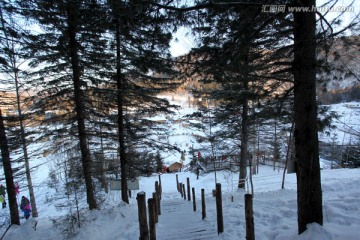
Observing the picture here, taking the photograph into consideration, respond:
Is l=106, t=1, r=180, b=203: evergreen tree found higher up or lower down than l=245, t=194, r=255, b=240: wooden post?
higher up

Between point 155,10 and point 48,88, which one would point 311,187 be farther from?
point 48,88

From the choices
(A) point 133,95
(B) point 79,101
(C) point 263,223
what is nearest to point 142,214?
(C) point 263,223

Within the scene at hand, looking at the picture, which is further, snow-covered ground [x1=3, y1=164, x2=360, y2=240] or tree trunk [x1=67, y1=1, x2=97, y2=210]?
tree trunk [x1=67, y1=1, x2=97, y2=210]

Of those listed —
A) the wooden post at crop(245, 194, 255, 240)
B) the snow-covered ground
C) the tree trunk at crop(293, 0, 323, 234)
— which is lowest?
the snow-covered ground

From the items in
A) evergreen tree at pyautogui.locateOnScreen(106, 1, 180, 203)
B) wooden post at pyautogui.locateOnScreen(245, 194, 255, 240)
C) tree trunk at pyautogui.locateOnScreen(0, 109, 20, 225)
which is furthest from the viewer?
evergreen tree at pyautogui.locateOnScreen(106, 1, 180, 203)

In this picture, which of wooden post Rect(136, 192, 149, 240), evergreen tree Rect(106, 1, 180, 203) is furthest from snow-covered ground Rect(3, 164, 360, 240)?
evergreen tree Rect(106, 1, 180, 203)

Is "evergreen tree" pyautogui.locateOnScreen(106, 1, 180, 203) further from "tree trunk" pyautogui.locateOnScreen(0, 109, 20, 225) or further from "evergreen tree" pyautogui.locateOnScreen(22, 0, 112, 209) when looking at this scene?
"tree trunk" pyautogui.locateOnScreen(0, 109, 20, 225)

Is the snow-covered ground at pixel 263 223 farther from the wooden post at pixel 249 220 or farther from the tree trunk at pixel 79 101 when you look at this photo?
the tree trunk at pixel 79 101

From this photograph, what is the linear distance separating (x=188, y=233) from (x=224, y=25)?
14.3 ft

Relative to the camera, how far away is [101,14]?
10.3ft

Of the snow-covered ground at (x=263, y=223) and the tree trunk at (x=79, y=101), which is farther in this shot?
the tree trunk at (x=79, y=101)

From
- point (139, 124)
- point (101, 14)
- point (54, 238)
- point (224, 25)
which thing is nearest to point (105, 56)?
point (139, 124)

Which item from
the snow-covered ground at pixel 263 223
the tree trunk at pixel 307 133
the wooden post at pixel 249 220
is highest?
the tree trunk at pixel 307 133

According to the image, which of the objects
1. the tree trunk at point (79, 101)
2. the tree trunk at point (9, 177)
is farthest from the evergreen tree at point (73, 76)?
the tree trunk at point (9, 177)
